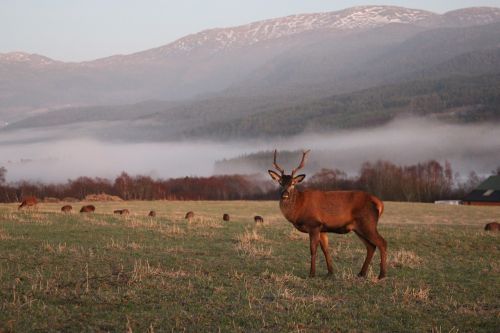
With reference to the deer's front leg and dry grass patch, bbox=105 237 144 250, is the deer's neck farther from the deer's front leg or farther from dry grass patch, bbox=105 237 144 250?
dry grass patch, bbox=105 237 144 250

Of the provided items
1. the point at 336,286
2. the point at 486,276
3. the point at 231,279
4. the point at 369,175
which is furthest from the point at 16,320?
the point at 369,175

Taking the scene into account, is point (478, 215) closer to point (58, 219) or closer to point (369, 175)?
point (58, 219)

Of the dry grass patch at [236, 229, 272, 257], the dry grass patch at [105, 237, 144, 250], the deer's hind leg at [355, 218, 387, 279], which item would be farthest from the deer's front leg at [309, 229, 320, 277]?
the dry grass patch at [105, 237, 144, 250]

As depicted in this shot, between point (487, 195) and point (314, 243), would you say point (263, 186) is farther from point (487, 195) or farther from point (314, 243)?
point (314, 243)

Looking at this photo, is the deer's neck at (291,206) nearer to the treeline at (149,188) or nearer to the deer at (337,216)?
the deer at (337,216)

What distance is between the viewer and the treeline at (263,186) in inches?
4195

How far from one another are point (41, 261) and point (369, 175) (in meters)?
101

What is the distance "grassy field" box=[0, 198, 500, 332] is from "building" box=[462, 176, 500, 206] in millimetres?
71399

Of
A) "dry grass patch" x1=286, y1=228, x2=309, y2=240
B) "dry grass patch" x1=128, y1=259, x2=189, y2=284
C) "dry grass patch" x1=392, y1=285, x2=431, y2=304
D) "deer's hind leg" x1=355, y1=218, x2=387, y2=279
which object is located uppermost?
"deer's hind leg" x1=355, y1=218, x2=387, y2=279

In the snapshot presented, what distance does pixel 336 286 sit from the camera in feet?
44.7

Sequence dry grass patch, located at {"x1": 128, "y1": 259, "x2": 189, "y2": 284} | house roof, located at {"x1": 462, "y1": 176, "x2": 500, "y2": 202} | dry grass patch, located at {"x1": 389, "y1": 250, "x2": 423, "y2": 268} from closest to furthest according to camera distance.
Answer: dry grass patch, located at {"x1": 128, "y1": 259, "x2": 189, "y2": 284}
dry grass patch, located at {"x1": 389, "y1": 250, "x2": 423, "y2": 268}
house roof, located at {"x1": 462, "y1": 176, "x2": 500, "y2": 202}

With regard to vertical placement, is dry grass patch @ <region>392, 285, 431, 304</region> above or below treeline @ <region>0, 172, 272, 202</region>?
below

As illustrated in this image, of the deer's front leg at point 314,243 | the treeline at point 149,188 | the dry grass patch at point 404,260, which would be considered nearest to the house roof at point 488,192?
the treeline at point 149,188

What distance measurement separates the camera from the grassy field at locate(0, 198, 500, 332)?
34.8ft
